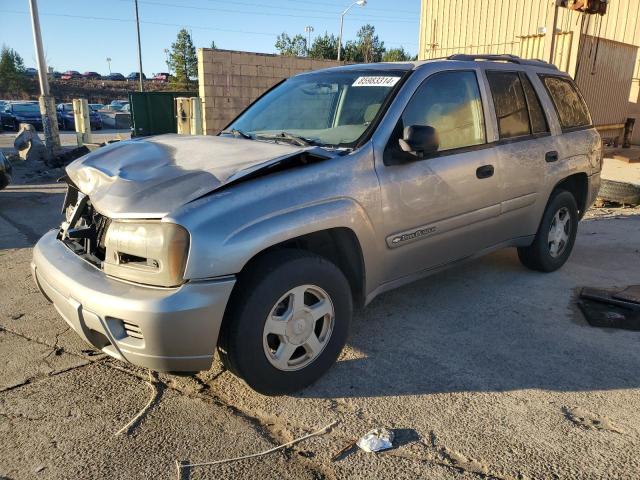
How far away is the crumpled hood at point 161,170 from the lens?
8.75 feet

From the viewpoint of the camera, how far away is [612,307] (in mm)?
4188

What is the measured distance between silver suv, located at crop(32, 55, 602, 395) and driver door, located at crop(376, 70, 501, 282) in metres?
0.01

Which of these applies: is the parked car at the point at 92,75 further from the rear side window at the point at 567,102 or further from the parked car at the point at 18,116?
the rear side window at the point at 567,102

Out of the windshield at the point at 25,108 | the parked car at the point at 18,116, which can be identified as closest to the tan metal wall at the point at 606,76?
the parked car at the point at 18,116

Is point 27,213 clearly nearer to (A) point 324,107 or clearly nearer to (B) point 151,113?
(A) point 324,107

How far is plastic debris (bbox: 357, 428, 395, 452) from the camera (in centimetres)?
253

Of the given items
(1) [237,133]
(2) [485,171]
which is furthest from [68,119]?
(2) [485,171]

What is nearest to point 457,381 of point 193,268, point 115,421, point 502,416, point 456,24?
point 502,416

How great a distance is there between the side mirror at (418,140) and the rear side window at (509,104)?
116 centimetres

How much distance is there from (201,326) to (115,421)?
2.47 ft

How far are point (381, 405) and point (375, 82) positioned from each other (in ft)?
7.09

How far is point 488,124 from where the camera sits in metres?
4.05

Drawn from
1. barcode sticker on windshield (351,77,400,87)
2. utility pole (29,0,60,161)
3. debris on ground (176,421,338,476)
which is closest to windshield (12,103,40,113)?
utility pole (29,0,60,161)

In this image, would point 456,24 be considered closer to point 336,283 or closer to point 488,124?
point 488,124
